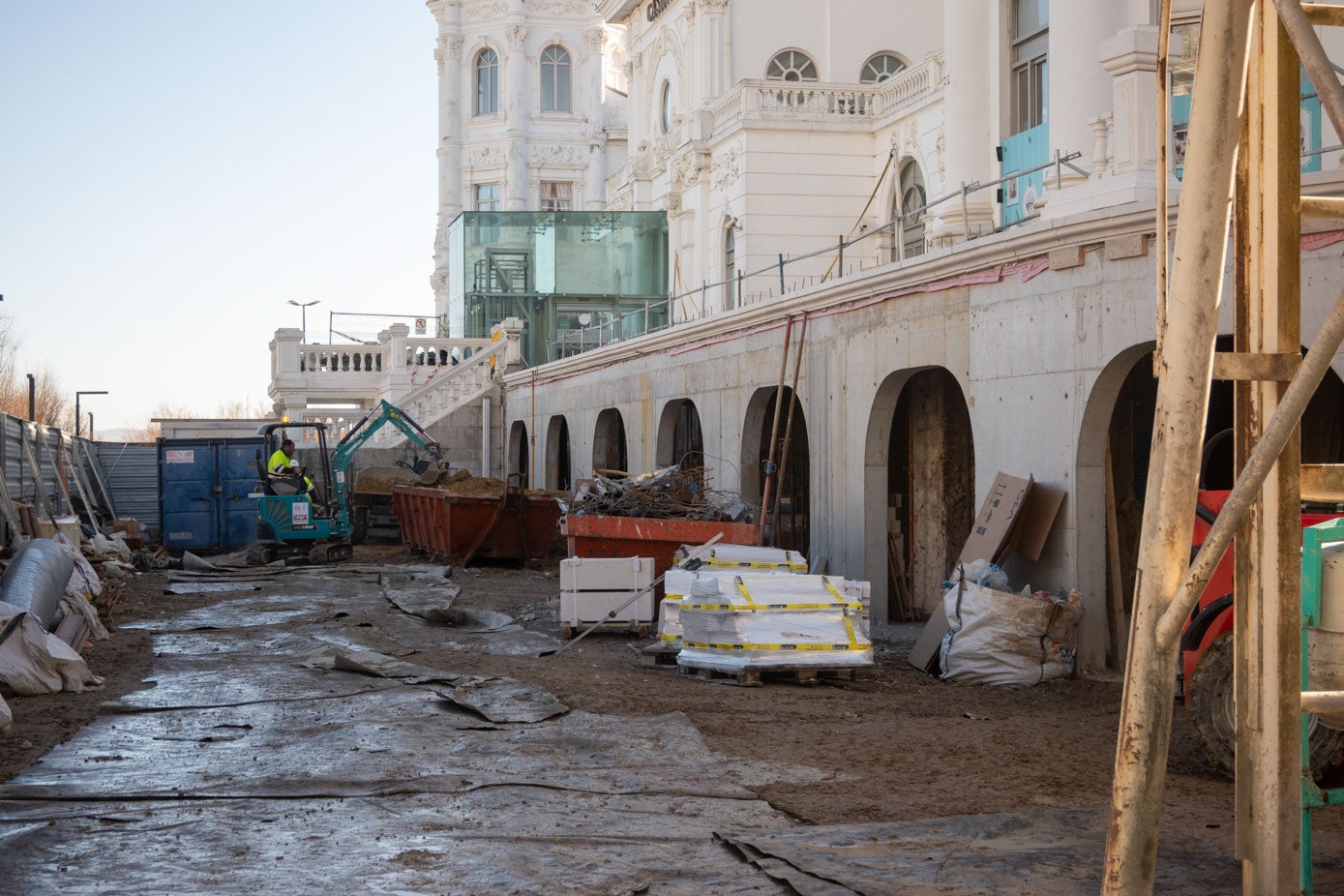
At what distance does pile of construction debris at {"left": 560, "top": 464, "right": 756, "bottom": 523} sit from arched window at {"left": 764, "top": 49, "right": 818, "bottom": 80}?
19.0 meters

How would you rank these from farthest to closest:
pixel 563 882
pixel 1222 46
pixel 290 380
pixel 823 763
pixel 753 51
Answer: pixel 290 380, pixel 753 51, pixel 823 763, pixel 563 882, pixel 1222 46

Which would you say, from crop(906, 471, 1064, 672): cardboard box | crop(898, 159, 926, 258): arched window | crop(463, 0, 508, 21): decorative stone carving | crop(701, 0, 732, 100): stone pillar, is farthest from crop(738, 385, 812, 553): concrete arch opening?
crop(463, 0, 508, 21): decorative stone carving

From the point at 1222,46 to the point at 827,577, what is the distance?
913 centimetres

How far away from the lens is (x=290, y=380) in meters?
42.1

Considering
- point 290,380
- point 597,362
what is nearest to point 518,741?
point 597,362

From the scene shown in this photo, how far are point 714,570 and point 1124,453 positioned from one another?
13.4 feet

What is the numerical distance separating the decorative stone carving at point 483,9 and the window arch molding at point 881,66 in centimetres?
2857

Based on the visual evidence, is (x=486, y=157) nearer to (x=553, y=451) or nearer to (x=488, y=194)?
(x=488, y=194)

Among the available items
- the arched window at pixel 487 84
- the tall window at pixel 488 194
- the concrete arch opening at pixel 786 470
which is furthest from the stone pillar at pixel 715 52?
the tall window at pixel 488 194

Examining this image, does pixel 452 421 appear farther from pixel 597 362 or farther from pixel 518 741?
pixel 518 741

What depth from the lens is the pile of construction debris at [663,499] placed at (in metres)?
17.3

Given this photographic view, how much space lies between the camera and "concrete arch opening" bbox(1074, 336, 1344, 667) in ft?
40.5

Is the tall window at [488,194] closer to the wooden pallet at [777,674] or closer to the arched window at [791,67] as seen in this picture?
the arched window at [791,67]

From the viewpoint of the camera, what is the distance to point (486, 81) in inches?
2420
